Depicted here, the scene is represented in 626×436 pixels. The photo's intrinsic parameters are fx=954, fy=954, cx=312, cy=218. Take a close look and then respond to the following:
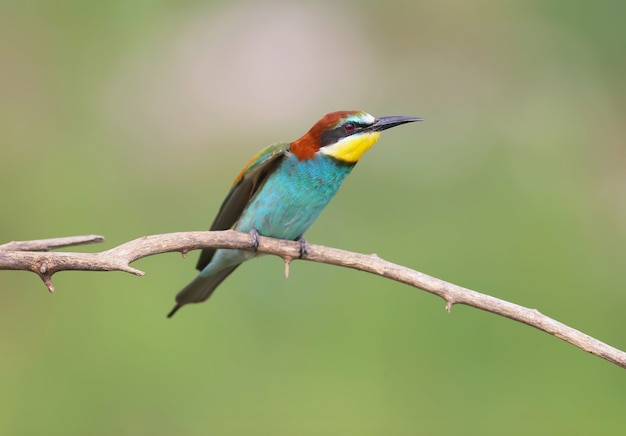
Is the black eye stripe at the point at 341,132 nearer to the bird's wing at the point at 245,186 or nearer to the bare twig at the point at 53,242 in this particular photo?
the bird's wing at the point at 245,186

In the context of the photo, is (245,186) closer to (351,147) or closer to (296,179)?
(296,179)

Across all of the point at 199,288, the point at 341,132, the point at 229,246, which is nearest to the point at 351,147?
the point at 341,132

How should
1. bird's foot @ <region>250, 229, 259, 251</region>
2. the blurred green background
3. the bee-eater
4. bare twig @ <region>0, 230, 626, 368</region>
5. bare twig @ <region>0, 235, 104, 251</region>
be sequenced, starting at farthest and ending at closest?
the blurred green background < the bee-eater < bird's foot @ <region>250, 229, 259, 251</region> < bare twig @ <region>0, 235, 104, 251</region> < bare twig @ <region>0, 230, 626, 368</region>

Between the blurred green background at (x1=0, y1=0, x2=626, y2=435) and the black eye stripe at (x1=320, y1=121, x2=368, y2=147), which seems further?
the blurred green background at (x1=0, y1=0, x2=626, y2=435)

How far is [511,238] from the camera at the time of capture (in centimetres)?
489

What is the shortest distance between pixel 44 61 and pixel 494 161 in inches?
108

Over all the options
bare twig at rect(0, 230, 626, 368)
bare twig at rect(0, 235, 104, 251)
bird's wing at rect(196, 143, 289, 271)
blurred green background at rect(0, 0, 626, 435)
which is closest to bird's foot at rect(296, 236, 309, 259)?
bare twig at rect(0, 230, 626, 368)

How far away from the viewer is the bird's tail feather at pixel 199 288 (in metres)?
3.13

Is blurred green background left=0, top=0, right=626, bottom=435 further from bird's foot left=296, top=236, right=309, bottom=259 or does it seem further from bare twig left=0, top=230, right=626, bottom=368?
bare twig left=0, top=230, right=626, bottom=368

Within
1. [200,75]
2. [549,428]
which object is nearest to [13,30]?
[200,75]

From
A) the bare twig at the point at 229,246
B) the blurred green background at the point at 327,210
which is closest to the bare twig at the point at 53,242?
the bare twig at the point at 229,246

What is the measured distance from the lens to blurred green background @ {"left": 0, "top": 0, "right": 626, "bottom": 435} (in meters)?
3.93

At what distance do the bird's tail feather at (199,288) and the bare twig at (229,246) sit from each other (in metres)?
0.46

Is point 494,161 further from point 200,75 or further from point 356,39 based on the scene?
point 200,75
